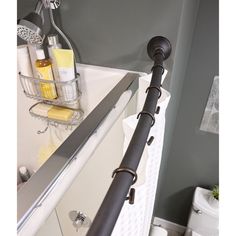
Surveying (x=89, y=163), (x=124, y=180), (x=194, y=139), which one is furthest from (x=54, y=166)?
(x=194, y=139)

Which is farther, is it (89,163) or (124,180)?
(89,163)

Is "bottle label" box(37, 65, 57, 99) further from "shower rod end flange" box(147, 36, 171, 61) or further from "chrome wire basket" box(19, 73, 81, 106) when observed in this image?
"shower rod end flange" box(147, 36, 171, 61)

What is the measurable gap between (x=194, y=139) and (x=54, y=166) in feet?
3.28

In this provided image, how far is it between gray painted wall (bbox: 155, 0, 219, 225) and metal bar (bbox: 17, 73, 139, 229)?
1.91 feet

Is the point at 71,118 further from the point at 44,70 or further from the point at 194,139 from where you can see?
the point at 194,139

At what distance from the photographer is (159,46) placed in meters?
0.69

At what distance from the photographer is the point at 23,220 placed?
0.35 meters

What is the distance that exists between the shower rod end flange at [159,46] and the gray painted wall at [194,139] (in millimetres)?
358

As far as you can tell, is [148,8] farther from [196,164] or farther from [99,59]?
[196,164]

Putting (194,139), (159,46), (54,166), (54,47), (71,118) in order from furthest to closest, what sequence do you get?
1. (194,139)
2. (71,118)
3. (54,47)
4. (159,46)
5. (54,166)

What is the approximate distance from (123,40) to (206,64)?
48 cm

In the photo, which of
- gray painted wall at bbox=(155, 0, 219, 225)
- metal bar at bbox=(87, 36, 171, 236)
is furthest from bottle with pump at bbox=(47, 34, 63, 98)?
gray painted wall at bbox=(155, 0, 219, 225)

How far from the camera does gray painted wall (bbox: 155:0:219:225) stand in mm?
954
